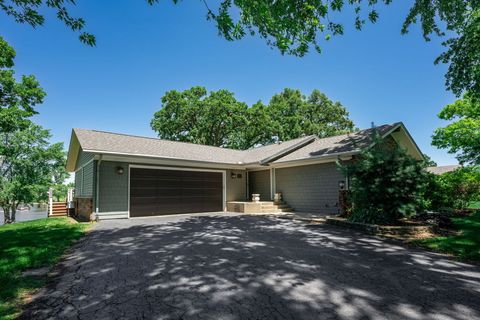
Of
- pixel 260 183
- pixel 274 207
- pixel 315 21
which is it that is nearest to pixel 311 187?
pixel 274 207

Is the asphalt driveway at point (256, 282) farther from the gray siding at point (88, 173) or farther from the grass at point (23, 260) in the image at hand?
the gray siding at point (88, 173)

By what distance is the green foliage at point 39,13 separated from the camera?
453 centimetres

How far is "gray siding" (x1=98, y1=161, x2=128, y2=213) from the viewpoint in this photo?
1062 cm

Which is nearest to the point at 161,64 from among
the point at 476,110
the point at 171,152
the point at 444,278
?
the point at 171,152

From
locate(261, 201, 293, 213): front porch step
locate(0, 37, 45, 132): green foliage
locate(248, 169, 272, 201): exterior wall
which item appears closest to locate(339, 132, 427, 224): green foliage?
locate(261, 201, 293, 213): front porch step

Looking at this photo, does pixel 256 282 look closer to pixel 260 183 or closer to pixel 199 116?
pixel 260 183

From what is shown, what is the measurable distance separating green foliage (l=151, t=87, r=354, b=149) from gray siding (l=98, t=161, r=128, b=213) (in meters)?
17.5

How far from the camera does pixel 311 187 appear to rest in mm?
12508

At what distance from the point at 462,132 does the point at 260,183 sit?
11455 mm

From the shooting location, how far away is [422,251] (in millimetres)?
5551

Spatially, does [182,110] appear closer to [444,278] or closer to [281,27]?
[281,27]

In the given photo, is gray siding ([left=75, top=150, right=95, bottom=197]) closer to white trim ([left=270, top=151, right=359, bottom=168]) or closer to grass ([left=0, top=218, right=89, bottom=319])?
grass ([left=0, top=218, right=89, bottom=319])

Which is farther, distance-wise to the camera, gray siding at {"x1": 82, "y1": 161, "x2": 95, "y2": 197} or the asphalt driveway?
gray siding at {"x1": 82, "y1": 161, "x2": 95, "y2": 197}

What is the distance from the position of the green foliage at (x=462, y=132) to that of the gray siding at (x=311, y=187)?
747 cm
